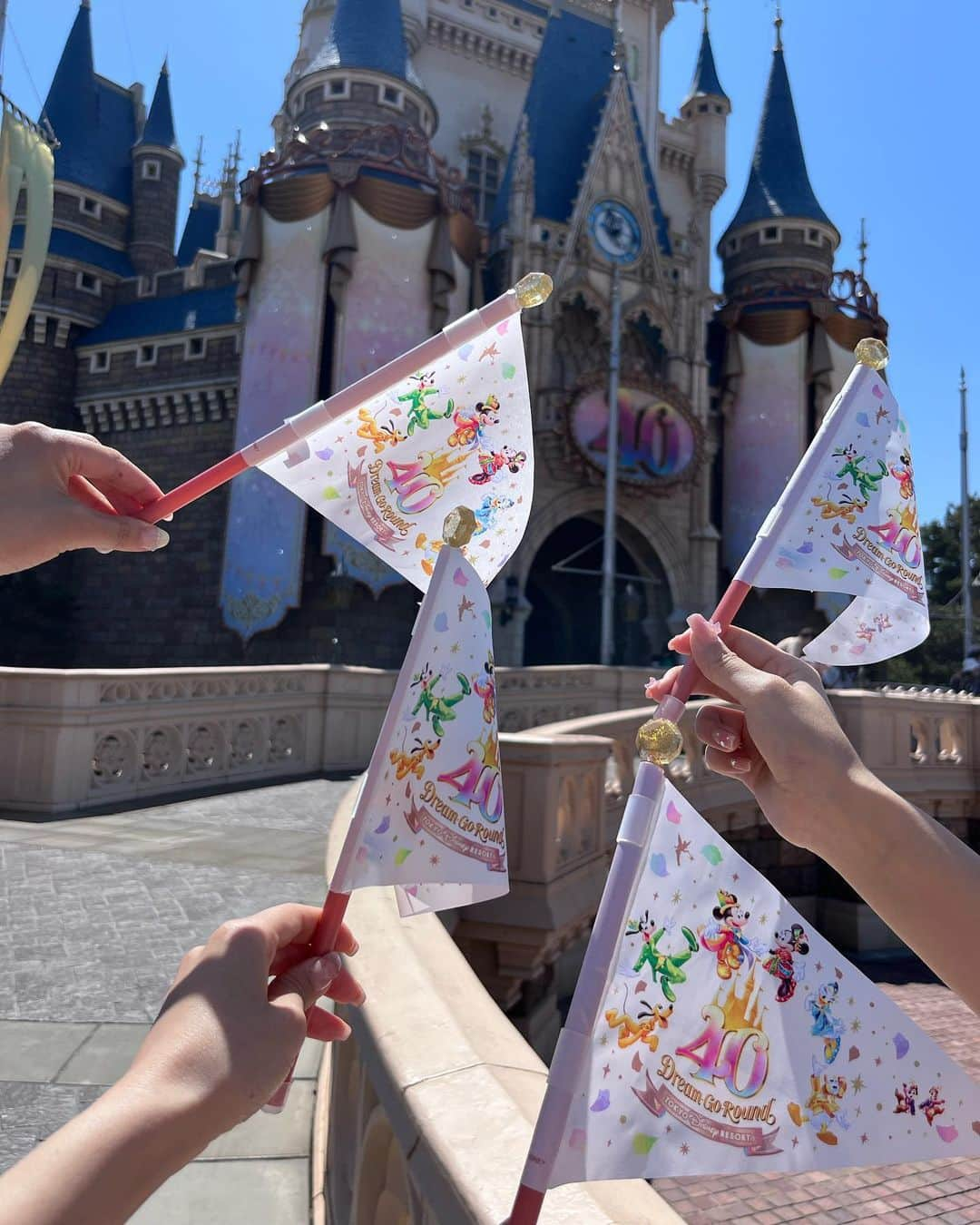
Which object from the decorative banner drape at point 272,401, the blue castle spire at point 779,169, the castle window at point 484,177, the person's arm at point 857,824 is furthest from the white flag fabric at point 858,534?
the blue castle spire at point 779,169

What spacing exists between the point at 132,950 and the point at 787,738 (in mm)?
3662

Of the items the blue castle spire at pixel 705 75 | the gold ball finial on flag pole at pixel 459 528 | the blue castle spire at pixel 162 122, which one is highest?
the blue castle spire at pixel 705 75

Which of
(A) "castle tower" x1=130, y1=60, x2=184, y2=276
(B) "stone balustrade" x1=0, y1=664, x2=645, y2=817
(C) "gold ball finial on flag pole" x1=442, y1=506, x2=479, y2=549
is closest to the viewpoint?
(C) "gold ball finial on flag pole" x1=442, y1=506, x2=479, y2=549

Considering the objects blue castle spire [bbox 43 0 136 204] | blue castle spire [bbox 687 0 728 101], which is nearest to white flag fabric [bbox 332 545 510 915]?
blue castle spire [bbox 43 0 136 204]

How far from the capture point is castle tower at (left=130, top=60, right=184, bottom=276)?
89.1ft

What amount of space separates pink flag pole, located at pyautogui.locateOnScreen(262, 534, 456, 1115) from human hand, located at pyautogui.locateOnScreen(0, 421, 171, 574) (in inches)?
18.5

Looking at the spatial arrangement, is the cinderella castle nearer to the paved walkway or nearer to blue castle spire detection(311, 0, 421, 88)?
blue castle spire detection(311, 0, 421, 88)

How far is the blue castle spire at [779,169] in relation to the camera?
2720 centimetres

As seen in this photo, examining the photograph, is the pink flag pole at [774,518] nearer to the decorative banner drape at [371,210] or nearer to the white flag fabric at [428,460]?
the white flag fabric at [428,460]

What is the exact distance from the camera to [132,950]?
400cm

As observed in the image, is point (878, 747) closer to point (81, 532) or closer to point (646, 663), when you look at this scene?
point (81, 532)

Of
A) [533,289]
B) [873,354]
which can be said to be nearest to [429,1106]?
[533,289]

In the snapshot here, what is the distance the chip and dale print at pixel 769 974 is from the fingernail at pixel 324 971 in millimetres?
423

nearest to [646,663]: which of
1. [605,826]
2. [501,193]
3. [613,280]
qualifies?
[613,280]
